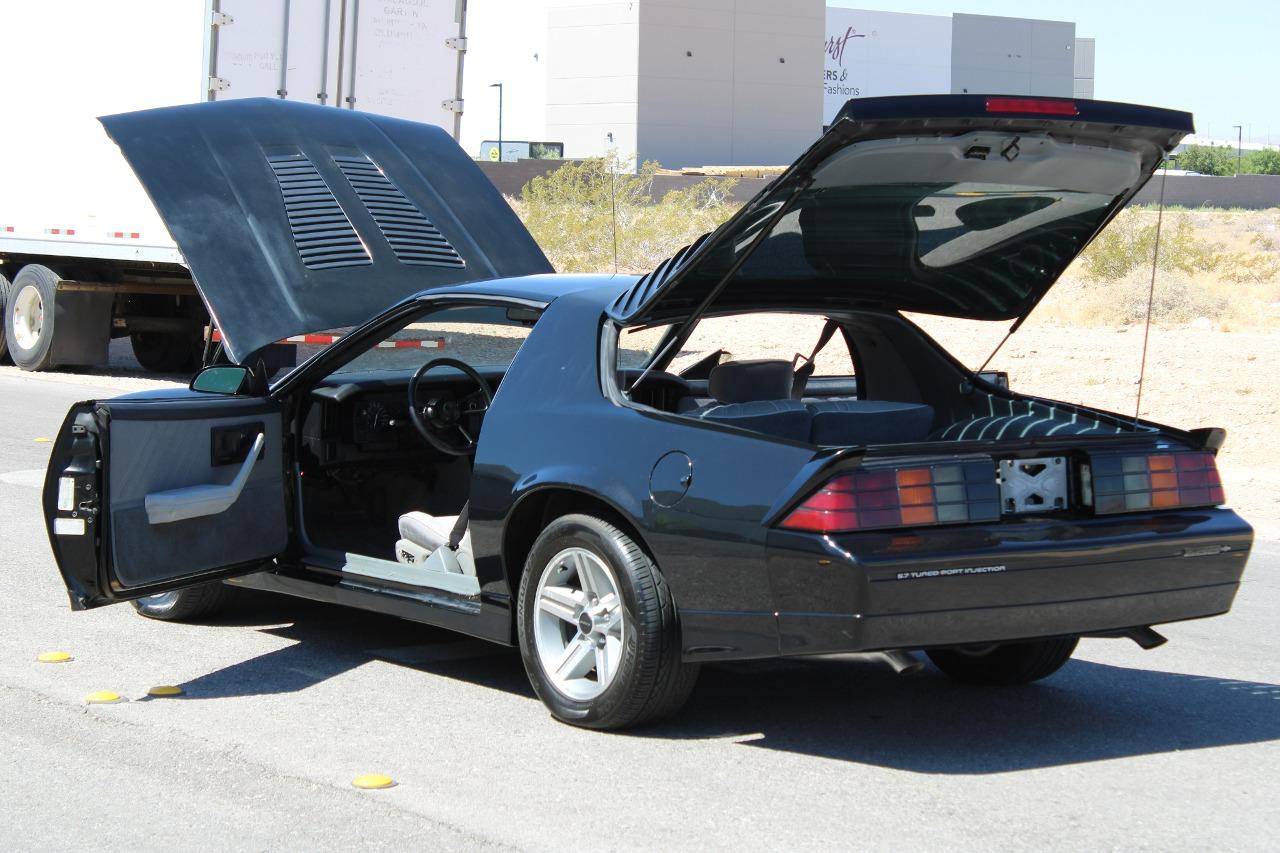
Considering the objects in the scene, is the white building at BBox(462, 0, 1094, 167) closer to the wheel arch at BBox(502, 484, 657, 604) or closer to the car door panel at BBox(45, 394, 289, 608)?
the car door panel at BBox(45, 394, 289, 608)

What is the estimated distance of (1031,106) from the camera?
473 cm

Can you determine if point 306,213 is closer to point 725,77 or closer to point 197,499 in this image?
point 197,499

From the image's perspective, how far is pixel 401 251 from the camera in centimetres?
770

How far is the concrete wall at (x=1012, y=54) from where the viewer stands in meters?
108

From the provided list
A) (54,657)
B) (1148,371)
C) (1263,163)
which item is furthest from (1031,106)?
(1263,163)

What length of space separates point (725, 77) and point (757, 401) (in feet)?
234

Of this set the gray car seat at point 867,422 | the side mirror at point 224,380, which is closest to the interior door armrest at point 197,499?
the side mirror at point 224,380

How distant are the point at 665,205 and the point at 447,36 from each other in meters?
11.3

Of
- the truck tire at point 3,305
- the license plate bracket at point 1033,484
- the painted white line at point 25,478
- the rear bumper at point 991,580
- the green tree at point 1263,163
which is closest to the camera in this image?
the rear bumper at point 991,580

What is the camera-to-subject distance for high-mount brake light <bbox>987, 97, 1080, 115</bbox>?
15.2ft

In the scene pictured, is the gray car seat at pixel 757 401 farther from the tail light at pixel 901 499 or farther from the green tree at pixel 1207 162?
the green tree at pixel 1207 162

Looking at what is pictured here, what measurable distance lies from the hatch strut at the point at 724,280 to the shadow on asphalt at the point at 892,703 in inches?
47.5

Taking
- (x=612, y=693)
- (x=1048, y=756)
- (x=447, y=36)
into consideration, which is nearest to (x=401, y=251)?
(x=612, y=693)

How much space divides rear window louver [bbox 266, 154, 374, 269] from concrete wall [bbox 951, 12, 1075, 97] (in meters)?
103
